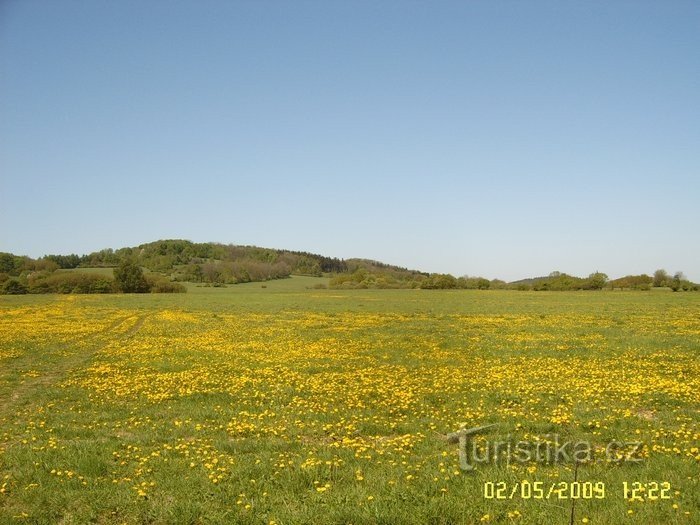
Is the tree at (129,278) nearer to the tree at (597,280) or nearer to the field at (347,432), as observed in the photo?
the field at (347,432)

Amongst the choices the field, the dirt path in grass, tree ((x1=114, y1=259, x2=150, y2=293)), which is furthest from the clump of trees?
the field

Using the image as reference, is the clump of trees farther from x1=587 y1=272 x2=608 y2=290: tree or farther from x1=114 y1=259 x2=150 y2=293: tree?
x1=587 y1=272 x2=608 y2=290: tree

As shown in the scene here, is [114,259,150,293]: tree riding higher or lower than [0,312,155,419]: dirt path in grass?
higher

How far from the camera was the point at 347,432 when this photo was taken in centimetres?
1115

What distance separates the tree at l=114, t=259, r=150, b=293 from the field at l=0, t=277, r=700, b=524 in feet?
259

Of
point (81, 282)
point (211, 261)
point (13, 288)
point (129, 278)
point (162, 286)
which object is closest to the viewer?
point (13, 288)

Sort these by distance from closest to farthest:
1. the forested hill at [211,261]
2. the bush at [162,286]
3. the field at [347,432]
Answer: the field at [347,432] → the bush at [162,286] → the forested hill at [211,261]

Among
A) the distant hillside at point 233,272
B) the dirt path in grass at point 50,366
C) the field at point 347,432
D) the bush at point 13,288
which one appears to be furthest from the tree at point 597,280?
the bush at point 13,288

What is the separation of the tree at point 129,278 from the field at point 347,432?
7886 cm

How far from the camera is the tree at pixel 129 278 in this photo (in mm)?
99250

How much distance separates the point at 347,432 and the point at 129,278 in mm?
100313

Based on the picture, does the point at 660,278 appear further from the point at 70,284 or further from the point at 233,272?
the point at 70,284

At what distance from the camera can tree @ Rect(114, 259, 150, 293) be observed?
326 ft

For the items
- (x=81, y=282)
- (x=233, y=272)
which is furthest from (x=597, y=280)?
(x=81, y=282)
